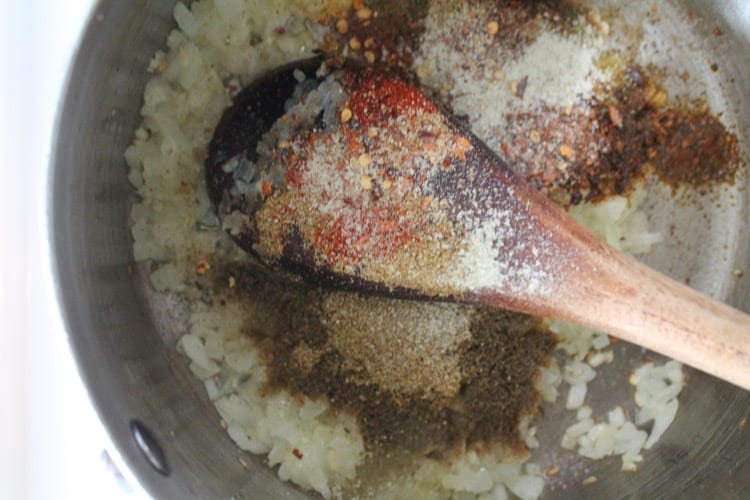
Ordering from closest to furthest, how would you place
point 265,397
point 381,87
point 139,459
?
point 139,459 → point 381,87 → point 265,397

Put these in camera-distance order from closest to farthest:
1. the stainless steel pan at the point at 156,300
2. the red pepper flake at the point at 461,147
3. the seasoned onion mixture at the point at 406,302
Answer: the stainless steel pan at the point at 156,300, the red pepper flake at the point at 461,147, the seasoned onion mixture at the point at 406,302

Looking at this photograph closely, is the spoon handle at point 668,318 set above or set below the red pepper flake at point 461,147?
below

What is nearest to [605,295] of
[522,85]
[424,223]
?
[424,223]

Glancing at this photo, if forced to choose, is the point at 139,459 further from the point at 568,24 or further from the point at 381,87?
the point at 568,24

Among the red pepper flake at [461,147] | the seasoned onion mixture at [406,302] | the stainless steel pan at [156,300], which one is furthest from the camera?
the seasoned onion mixture at [406,302]

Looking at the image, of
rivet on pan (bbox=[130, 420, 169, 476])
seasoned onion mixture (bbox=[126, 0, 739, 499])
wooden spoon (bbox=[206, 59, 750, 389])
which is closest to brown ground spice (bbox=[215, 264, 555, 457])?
seasoned onion mixture (bbox=[126, 0, 739, 499])

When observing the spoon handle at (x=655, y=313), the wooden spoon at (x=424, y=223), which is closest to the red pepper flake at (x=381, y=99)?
the wooden spoon at (x=424, y=223)

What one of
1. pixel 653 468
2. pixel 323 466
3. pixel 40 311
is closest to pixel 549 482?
pixel 653 468

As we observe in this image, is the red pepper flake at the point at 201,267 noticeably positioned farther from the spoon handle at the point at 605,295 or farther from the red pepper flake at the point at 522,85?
the red pepper flake at the point at 522,85
